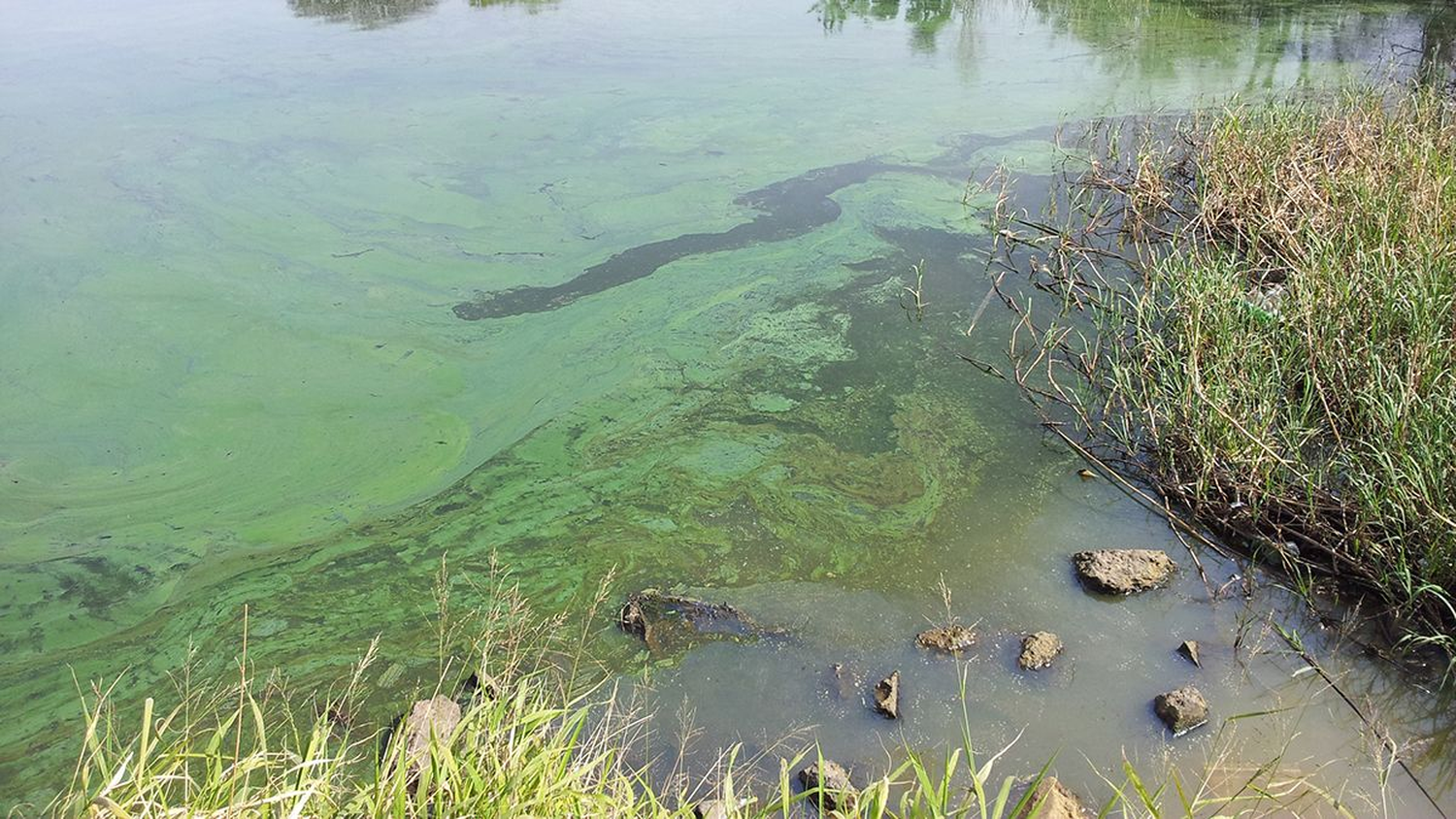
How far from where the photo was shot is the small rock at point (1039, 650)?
1.83 m

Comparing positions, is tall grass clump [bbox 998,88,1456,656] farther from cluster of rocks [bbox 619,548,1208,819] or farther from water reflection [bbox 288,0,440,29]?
water reflection [bbox 288,0,440,29]

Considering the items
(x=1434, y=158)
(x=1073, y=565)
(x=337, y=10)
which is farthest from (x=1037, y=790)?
(x=337, y=10)

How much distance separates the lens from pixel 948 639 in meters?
1.89

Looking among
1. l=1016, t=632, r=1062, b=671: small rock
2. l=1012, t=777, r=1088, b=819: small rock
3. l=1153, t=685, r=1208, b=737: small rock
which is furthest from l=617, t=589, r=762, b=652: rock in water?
l=1153, t=685, r=1208, b=737: small rock

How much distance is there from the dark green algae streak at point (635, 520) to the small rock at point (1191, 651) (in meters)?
0.54

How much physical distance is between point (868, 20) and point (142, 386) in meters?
4.93

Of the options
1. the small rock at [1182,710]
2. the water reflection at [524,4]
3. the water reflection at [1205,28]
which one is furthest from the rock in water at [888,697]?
the water reflection at [524,4]

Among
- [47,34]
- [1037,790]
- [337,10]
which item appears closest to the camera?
[1037,790]

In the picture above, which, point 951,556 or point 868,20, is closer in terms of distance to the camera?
point 951,556

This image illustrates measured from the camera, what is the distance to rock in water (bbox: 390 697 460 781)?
141cm

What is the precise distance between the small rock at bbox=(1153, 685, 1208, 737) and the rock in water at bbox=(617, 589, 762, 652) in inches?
29.1

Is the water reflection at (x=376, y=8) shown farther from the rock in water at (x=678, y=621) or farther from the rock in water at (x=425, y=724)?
the rock in water at (x=425, y=724)

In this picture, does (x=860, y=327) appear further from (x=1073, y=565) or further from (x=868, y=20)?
(x=868, y=20)

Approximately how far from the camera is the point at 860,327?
9.83ft
